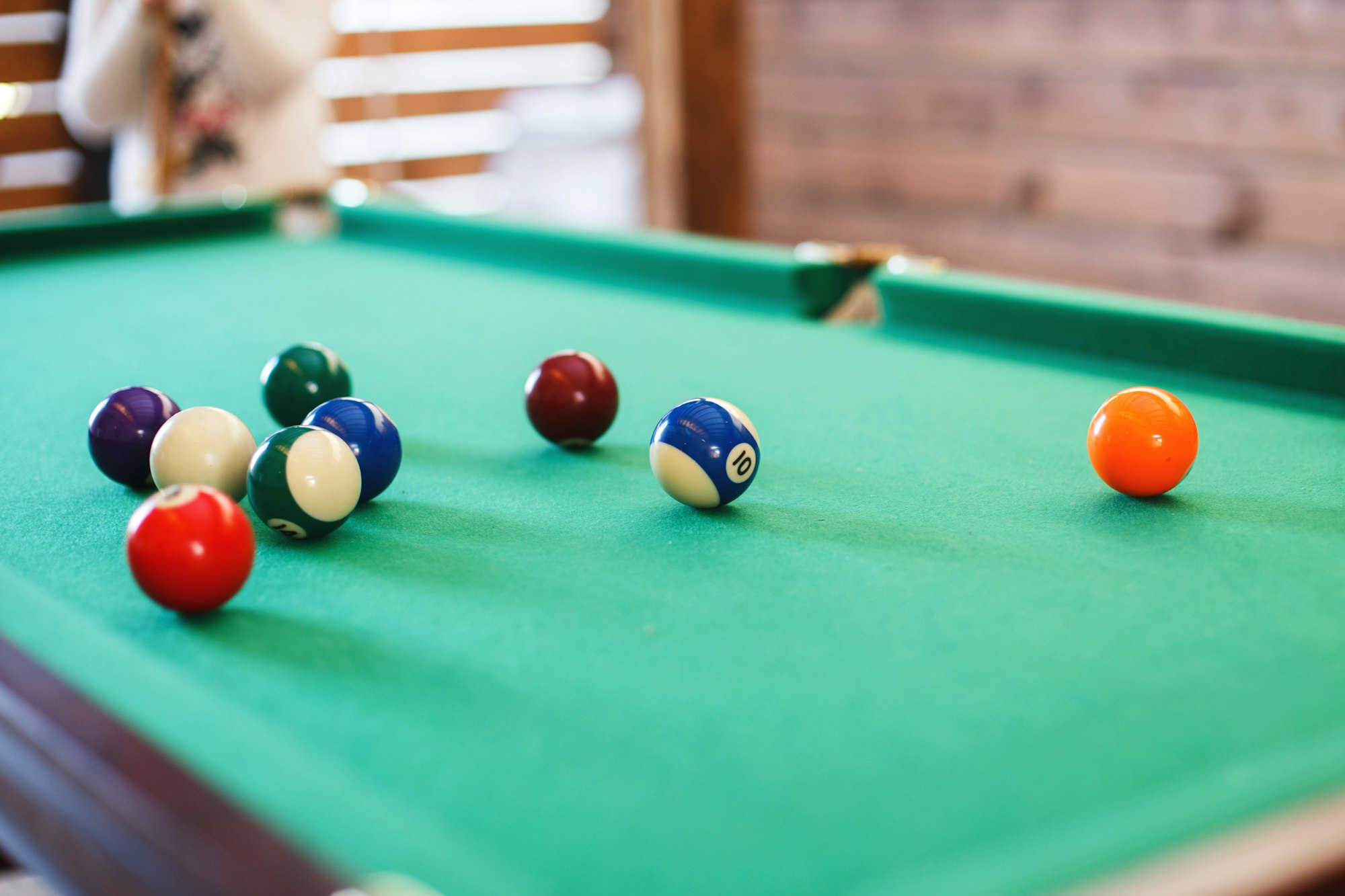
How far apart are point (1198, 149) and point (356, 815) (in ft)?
12.1

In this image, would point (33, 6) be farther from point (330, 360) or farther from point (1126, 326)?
point (1126, 326)

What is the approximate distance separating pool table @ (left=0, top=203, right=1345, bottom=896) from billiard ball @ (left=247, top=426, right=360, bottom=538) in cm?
3

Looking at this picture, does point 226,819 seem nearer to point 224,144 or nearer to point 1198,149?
point 224,144

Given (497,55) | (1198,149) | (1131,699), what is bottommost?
(1131,699)

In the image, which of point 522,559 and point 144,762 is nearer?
point 144,762

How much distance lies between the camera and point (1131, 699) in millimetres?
922

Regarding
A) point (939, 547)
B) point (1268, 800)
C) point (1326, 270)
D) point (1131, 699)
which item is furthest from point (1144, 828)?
point (1326, 270)

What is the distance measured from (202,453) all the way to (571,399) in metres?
0.42

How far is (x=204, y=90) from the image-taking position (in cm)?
354

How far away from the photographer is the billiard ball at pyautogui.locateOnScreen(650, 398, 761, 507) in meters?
1.34

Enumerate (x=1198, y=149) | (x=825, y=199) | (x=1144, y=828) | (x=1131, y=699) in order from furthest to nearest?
(x=825, y=199)
(x=1198, y=149)
(x=1131, y=699)
(x=1144, y=828)

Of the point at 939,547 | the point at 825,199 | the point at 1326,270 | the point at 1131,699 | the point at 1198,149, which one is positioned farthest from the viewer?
the point at 825,199

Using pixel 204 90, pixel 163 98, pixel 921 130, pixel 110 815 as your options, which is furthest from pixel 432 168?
pixel 110 815

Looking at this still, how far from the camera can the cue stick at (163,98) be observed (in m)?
3.39
